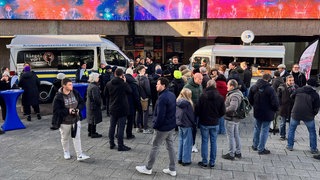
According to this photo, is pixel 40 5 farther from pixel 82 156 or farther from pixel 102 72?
pixel 82 156

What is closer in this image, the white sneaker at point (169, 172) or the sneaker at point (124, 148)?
the white sneaker at point (169, 172)

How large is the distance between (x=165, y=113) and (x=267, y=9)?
1348cm

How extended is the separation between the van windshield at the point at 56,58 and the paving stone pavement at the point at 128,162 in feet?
16.6

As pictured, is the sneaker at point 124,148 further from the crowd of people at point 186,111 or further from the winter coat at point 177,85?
the winter coat at point 177,85

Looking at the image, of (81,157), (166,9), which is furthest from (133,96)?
A: (166,9)

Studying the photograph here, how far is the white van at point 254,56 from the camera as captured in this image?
12808 mm

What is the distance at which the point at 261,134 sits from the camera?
6.89 metres

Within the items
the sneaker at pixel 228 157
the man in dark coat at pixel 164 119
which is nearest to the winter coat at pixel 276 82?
the sneaker at pixel 228 157

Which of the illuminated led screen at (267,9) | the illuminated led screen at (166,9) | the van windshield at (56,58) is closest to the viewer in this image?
the van windshield at (56,58)

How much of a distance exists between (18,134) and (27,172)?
293 centimetres

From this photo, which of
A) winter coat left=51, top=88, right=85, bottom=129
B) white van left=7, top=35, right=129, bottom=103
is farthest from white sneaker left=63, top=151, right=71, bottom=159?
white van left=7, top=35, right=129, bottom=103

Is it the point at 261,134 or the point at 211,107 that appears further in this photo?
the point at 261,134

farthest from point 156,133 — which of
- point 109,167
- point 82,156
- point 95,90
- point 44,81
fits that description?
point 44,81

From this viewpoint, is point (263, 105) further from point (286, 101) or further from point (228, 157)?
point (286, 101)
